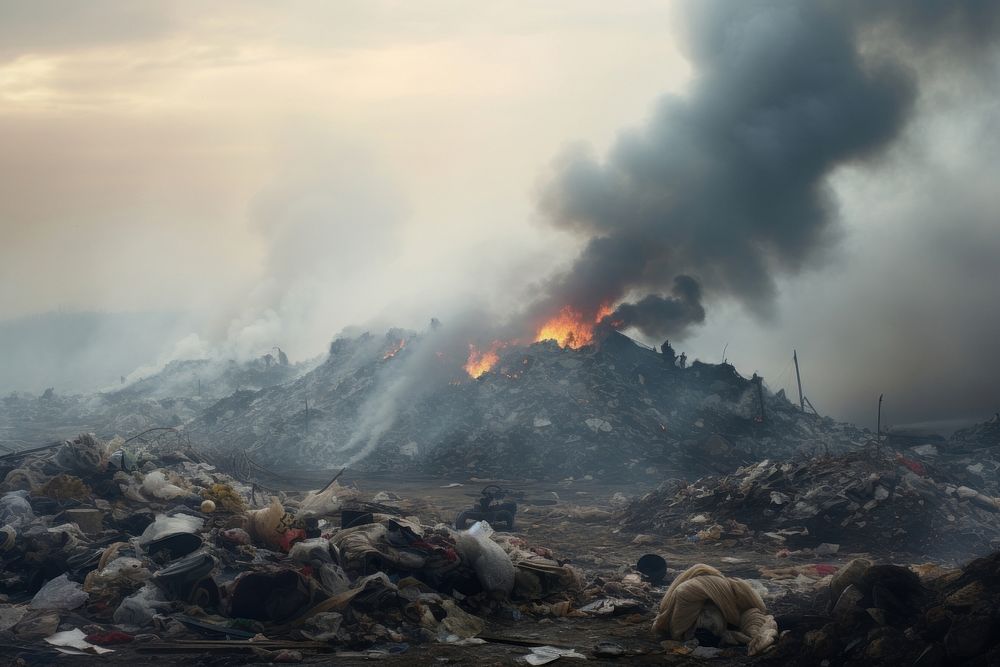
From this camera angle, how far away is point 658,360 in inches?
1399

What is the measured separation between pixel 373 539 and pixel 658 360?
27494 millimetres

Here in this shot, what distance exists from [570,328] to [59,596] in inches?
1258

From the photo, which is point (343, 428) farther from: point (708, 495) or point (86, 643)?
point (86, 643)

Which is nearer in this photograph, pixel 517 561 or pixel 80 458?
pixel 517 561

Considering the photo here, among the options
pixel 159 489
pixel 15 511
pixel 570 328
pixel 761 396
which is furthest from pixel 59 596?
pixel 570 328

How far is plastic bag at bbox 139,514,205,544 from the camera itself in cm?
972

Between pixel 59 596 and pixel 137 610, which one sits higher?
pixel 59 596

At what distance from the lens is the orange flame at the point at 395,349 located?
1614 inches

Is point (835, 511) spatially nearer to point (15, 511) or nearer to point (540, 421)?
point (15, 511)

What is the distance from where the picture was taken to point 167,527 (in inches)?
388

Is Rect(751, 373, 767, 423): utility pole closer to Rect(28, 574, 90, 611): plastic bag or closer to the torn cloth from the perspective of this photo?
the torn cloth

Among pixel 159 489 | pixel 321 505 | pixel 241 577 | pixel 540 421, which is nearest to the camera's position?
pixel 241 577

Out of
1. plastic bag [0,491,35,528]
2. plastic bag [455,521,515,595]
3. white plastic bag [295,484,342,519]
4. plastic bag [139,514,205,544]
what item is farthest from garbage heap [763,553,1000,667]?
plastic bag [0,491,35,528]

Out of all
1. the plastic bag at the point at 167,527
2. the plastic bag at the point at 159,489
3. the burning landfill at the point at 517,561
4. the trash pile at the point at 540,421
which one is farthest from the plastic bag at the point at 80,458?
the trash pile at the point at 540,421
